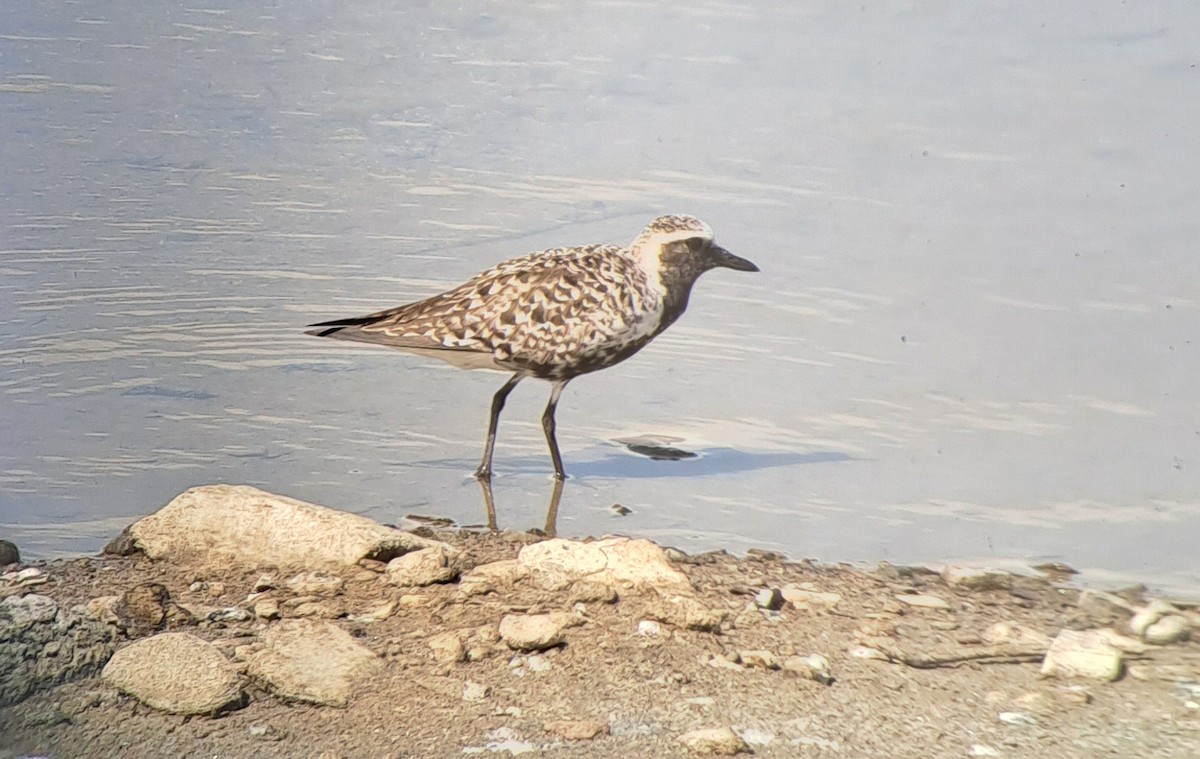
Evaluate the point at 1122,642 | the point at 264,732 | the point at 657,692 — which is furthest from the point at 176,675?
the point at 1122,642

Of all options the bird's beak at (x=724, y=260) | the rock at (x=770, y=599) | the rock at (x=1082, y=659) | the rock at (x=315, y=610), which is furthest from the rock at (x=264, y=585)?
the bird's beak at (x=724, y=260)

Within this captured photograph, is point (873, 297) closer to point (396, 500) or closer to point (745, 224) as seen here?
point (745, 224)

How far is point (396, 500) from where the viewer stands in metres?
6.31

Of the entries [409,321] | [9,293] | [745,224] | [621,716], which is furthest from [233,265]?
[621,716]

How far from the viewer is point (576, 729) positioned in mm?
4195

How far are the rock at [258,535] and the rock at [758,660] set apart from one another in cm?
116

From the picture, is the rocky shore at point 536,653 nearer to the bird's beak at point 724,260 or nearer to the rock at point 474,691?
the rock at point 474,691

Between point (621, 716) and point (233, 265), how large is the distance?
483 cm

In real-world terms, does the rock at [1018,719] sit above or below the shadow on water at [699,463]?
below

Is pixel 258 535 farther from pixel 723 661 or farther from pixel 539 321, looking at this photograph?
pixel 539 321

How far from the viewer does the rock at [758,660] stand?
15.3 ft

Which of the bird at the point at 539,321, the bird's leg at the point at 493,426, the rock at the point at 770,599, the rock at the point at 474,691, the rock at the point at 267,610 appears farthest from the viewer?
the bird at the point at 539,321

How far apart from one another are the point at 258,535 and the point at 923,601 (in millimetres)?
2046

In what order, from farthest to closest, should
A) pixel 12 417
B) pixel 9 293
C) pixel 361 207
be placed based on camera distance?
pixel 361 207 < pixel 9 293 < pixel 12 417
